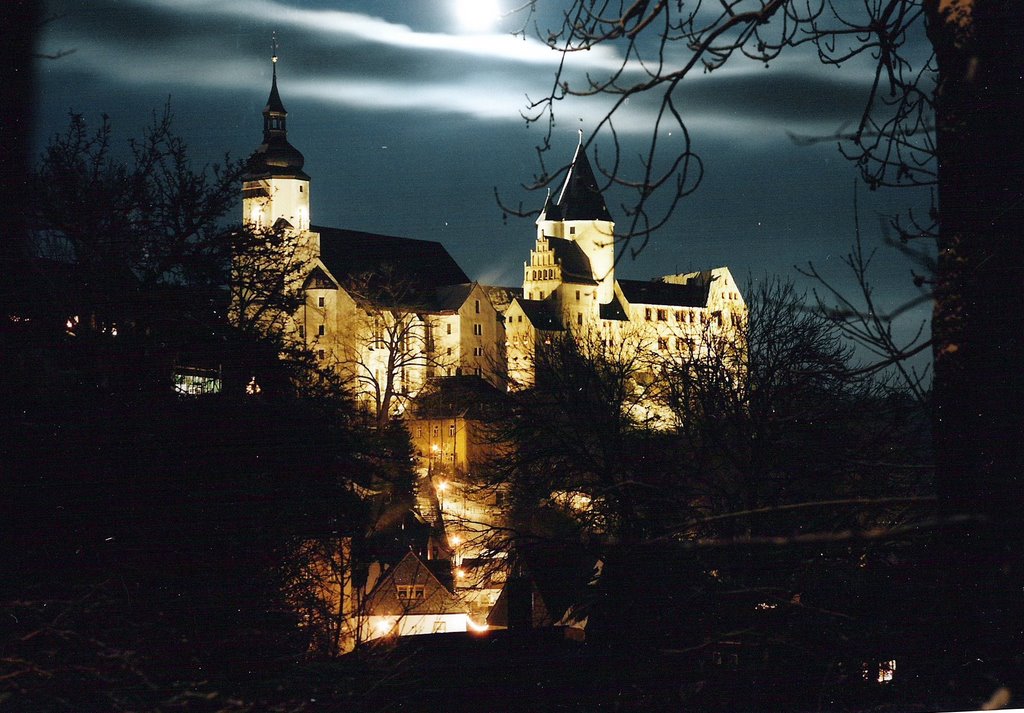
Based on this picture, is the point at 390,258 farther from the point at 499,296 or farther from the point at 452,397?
the point at 452,397

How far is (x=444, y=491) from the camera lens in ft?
45.6

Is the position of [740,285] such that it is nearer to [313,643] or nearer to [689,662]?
[313,643]

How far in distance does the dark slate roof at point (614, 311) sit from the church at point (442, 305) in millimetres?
55

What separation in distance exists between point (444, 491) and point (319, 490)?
26.7 feet

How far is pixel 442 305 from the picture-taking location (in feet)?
86.6

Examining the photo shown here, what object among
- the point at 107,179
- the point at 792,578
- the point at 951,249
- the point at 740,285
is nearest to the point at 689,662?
the point at 792,578

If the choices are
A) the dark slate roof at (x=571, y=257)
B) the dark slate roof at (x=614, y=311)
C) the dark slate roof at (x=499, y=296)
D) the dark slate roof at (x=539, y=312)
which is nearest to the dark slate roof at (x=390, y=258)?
the dark slate roof at (x=499, y=296)

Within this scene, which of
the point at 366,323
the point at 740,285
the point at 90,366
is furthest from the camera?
the point at 366,323

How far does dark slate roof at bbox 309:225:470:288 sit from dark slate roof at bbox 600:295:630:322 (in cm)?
387

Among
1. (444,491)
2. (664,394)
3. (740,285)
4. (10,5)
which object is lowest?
(444,491)

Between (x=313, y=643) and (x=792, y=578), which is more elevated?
(x=792, y=578)

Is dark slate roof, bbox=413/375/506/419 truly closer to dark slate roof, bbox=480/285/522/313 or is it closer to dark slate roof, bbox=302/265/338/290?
dark slate roof, bbox=302/265/338/290

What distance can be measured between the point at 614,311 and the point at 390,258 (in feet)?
21.4

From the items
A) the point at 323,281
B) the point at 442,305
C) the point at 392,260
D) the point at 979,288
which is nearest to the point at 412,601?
the point at 979,288
